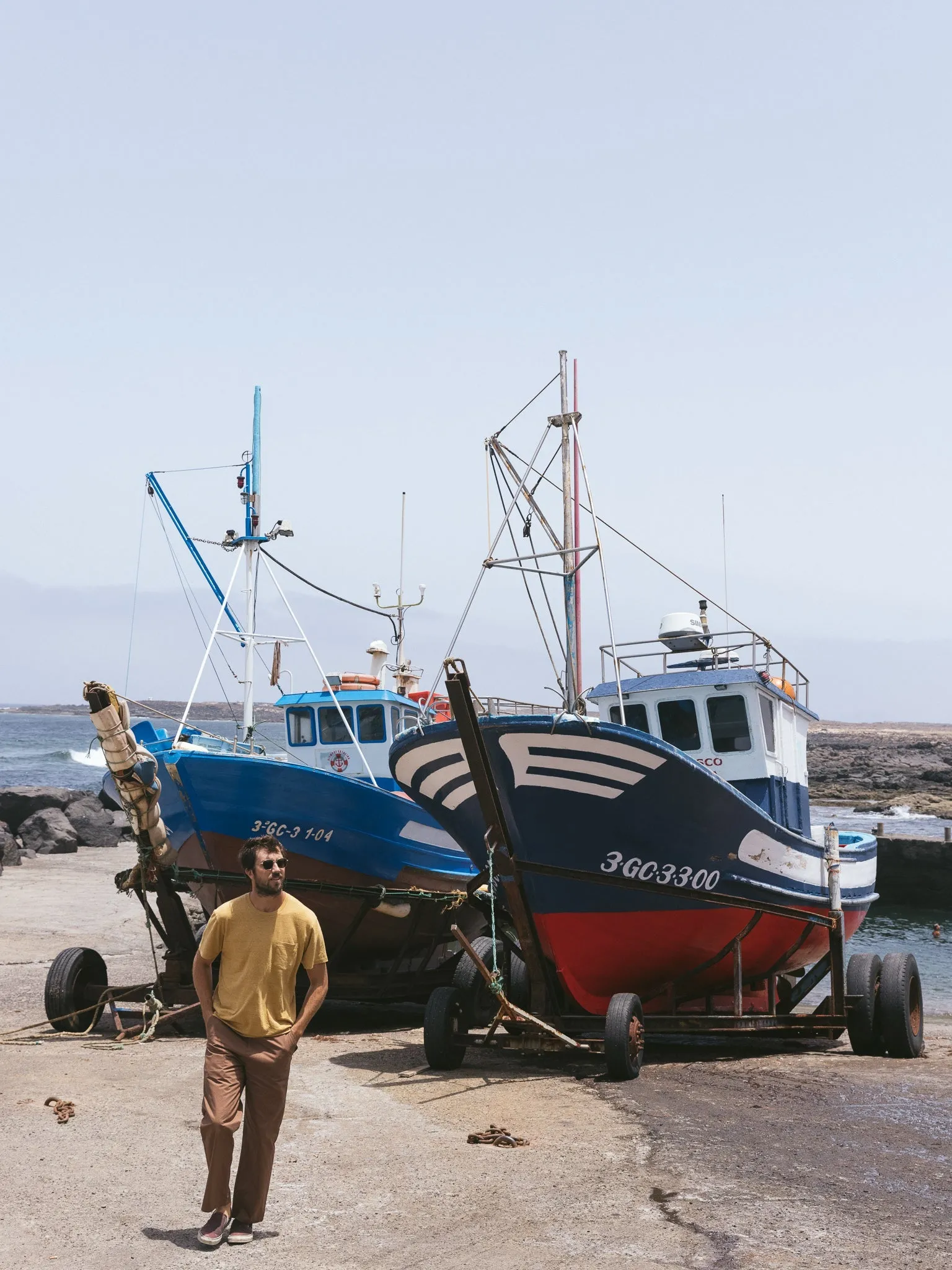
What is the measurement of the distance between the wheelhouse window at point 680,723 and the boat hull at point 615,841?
198 centimetres

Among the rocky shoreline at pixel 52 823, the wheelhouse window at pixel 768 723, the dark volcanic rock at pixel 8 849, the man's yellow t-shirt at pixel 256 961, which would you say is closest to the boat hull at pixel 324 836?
the wheelhouse window at pixel 768 723

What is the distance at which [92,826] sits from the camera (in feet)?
117

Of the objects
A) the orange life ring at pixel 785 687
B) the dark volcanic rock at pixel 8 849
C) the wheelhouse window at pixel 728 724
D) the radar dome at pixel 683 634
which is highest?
the radar dome at pixel 683 634

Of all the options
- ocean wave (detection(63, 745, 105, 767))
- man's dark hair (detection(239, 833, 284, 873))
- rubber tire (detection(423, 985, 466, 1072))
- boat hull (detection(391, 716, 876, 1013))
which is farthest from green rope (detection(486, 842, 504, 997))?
ocean wave (detection(63, 745, 105, 767))

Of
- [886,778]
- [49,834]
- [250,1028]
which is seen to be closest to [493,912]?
[250,1028]

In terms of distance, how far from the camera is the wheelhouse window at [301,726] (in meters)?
16.6

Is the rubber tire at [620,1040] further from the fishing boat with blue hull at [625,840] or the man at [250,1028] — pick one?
the man at [250,1028]

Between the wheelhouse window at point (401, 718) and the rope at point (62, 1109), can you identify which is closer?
the rope at point (62, 1109)

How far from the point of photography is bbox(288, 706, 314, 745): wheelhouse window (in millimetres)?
16578

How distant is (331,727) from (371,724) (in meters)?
0.56

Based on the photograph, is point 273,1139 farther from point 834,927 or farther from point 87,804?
point 87,804

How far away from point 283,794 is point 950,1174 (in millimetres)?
7414

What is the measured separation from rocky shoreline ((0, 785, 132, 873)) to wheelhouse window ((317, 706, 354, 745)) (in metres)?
15.0

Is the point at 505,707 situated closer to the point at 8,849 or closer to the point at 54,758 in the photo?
the point at 8,849
